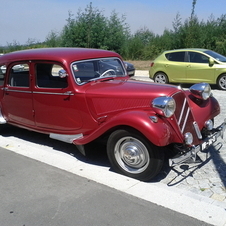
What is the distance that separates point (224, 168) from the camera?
174 inches

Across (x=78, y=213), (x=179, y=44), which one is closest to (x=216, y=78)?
(x=78, y=213)

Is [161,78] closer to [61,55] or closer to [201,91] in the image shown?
[201,91]

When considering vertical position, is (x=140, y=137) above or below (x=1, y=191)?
above

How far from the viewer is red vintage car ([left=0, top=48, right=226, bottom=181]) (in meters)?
3.96

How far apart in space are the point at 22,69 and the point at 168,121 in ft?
9.55

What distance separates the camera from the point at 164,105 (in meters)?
3.89

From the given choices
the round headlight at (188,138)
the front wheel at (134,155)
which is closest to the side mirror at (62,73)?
the front wheel at (134,155)

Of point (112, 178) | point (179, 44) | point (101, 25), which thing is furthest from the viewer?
point (101, 25)

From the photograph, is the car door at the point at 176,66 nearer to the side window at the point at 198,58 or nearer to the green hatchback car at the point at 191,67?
the green hatchback car at the point at 191,67

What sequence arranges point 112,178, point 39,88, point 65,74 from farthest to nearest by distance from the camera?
1. point 39,88
2. point 65,74
3. point 112,178

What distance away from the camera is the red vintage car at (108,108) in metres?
3.96

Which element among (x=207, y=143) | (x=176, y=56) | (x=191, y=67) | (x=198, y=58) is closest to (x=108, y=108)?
(x=207, y=143)

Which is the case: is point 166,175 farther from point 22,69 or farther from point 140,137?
point 22,69

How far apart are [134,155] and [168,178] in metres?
0.60
